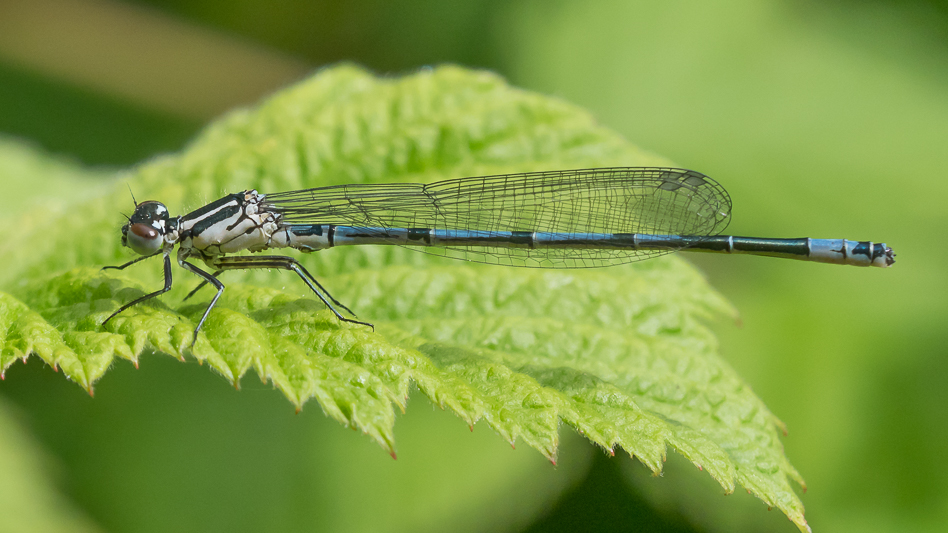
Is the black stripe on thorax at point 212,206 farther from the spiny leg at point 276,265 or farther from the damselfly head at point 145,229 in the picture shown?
the spiny leg at point 276,265

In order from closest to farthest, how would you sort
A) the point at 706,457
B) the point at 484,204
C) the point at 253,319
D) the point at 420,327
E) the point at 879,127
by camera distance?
the point at 706,457 < the point at 253,319 < the point at 420,327 < the point at 484,204 < the point at 879,127

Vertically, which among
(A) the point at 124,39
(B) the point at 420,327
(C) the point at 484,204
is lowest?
(B) the point at 420,327

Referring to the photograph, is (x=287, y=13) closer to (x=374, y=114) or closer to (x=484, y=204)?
(x=374, y=114)

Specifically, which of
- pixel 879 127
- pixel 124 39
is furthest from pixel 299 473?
pixel 879 127

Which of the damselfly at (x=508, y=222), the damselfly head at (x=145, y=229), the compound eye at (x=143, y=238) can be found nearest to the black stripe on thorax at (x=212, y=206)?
the damselfly at (x=508, y=222)

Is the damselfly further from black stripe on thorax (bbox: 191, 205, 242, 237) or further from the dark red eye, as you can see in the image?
the dark red eye

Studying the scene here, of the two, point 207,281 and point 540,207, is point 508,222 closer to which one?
point 540,207
